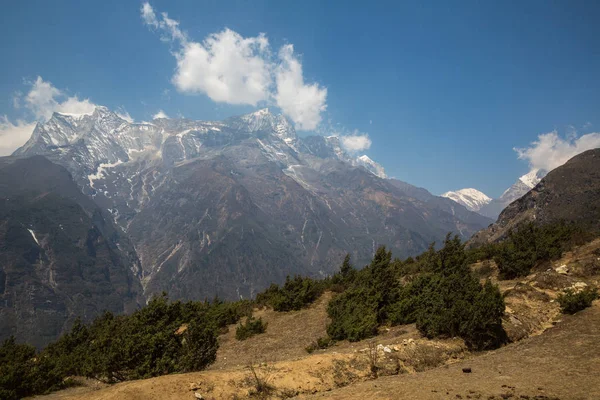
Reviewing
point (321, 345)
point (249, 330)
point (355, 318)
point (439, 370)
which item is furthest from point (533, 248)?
point (249, 330)

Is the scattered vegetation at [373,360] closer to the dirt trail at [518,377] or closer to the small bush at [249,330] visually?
the dirt trail at [518,377]

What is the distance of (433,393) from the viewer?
1055 centimetres

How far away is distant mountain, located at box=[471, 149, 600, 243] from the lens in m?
119

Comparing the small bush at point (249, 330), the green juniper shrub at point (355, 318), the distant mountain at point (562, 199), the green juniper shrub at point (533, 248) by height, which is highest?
the distant mountain at point (562, 199)

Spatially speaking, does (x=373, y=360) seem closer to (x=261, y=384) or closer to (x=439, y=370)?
(x=439, y=370)

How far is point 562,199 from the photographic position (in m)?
132

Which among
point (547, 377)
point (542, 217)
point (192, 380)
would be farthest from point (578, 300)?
point (542, 217)

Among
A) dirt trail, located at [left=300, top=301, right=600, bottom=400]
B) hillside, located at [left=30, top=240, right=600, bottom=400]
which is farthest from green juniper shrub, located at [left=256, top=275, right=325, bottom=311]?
dirt trail, located at [left=300, top=301, right=600, bottom=400]

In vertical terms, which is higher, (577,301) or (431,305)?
(431,305)

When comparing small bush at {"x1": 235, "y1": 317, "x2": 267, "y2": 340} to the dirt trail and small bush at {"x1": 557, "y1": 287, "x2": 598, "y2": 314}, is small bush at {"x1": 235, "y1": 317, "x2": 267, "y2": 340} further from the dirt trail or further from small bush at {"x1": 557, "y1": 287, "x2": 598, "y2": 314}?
small bush at {"x1": 557, "y1": 287, "x2": 598, "y2": 314}

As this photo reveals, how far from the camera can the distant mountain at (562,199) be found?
391ft

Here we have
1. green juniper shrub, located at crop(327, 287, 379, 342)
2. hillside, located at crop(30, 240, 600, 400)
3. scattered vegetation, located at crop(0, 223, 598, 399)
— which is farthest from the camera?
green juniper shrub, located at crop(327, 287, 379, 342)

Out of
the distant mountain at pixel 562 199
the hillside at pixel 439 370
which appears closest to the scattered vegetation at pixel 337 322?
the hillside at pixel 439 370

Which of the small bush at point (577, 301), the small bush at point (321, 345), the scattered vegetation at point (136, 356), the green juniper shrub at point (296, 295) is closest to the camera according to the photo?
the scattered vegetation at point (136, 356)
